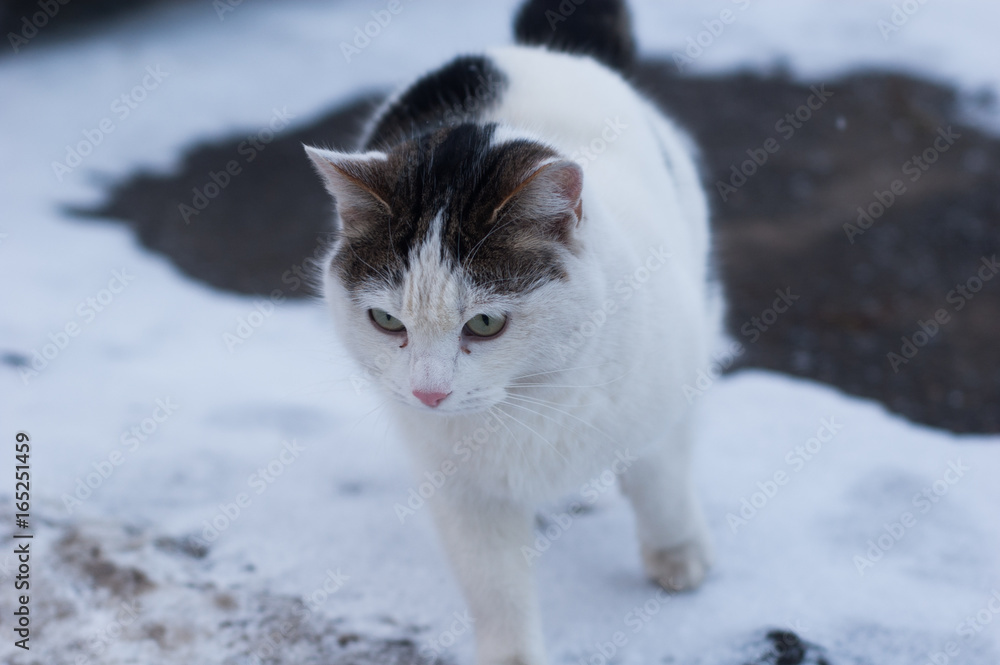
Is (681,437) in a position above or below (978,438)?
above

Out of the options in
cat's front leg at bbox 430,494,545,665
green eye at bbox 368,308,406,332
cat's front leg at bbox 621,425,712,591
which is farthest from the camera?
cat's front leg at bbox 621,425,712,591

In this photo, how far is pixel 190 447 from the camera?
2.67 metres

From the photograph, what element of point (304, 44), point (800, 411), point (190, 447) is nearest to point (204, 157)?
point (304, 44)

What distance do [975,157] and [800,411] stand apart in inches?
119

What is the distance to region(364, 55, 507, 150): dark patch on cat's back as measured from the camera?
2229 millimetres

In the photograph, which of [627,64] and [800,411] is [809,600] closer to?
[800,411]

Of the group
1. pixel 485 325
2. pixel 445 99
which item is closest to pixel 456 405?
pixel 485 325

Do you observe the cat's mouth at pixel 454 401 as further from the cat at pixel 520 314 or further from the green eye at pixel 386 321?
the green eye at pixel 386 321

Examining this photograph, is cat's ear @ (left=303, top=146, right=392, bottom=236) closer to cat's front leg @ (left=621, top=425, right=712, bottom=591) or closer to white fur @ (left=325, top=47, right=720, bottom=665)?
white fur @ (left=325, top=47, right=720, bottom=665)

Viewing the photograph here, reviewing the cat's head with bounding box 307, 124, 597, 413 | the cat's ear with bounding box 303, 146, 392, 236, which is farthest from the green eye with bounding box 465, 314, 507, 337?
the cat's ear with bounding box 303, 146, 392, 236

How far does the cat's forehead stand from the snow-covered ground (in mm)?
340

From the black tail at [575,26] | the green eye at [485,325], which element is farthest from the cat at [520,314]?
the black tail at [575,26]

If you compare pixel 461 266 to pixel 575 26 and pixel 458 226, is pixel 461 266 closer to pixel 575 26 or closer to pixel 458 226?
pixel 458 226

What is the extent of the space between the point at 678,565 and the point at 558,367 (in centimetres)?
86
